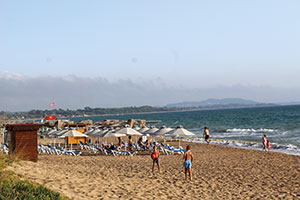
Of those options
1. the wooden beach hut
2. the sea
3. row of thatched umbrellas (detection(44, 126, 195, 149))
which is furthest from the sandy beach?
the sea

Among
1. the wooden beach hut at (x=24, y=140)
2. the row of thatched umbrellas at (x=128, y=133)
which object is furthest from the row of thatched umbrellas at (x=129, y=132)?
the wooden beach hut at (x=24, y=140)

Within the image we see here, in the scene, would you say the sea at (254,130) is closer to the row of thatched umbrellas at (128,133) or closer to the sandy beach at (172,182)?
the row of thatched umbrellas at (128,133)

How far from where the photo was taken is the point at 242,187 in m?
10.2

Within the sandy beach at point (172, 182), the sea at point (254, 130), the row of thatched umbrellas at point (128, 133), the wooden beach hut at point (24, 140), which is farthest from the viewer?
the sea at point (254, 130)

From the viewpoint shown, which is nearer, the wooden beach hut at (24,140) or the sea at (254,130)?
the wooden beach hut at (24,140)

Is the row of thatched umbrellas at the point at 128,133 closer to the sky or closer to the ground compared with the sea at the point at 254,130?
closer to the sky

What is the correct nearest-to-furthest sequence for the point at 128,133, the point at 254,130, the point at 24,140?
1. the point at 24,140
2. the point at 128,133
3. the point at 254,130

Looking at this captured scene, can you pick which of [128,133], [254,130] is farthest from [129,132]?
[254,130]

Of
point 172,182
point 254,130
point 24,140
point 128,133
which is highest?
point 24,140

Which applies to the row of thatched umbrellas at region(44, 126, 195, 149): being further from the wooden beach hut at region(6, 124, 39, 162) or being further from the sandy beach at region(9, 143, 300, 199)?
the wooden beach hut at region(6, 124, 39, 162)

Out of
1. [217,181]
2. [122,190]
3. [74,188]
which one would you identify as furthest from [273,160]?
[74,188]

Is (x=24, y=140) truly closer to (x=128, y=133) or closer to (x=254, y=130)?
(x=128, y=133)

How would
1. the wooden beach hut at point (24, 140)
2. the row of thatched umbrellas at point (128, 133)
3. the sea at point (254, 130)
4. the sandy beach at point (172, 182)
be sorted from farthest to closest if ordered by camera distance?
1. the sea at point (254, 130)
2. the row of thatched umbrellas at point (128, 133)
3. the wooden beach hut at point (24, 140)
4. the sandy beach at point (172, 182)

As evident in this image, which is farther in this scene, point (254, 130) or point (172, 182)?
point (254, 130)
